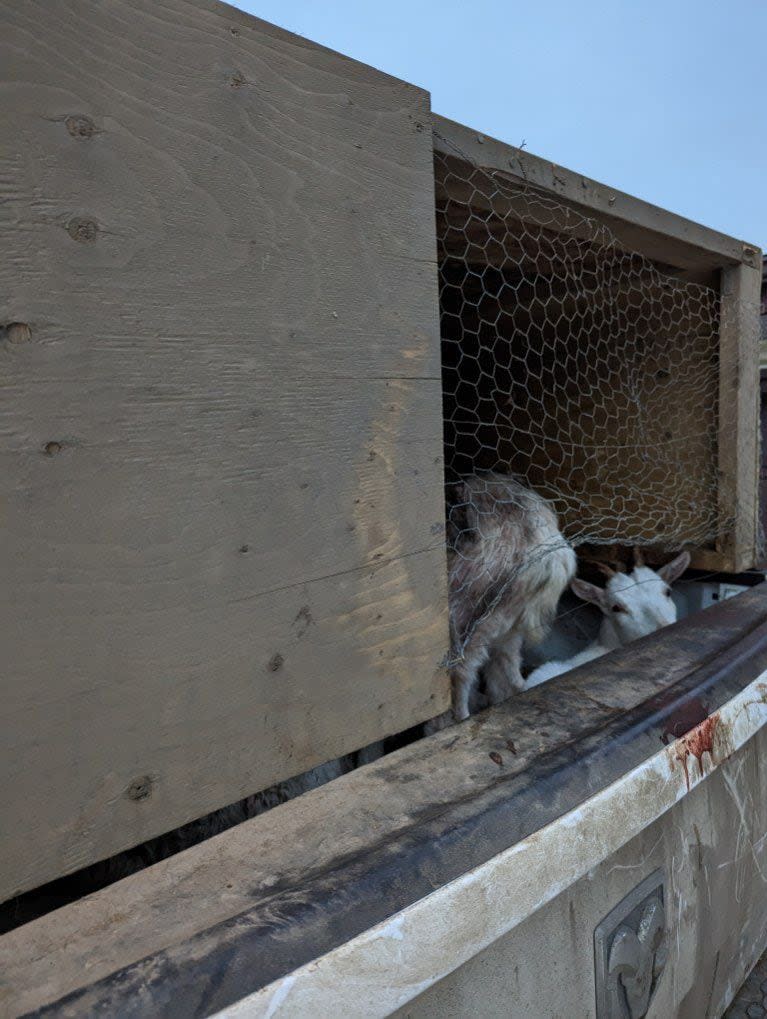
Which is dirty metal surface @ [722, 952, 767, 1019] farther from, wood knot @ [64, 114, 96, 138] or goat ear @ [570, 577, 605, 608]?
wood knot @ [64, 114, 96, 138]

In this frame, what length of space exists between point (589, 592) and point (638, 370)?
890 millimetres

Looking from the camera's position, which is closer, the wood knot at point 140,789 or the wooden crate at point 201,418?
the wooden crate at point 201,418

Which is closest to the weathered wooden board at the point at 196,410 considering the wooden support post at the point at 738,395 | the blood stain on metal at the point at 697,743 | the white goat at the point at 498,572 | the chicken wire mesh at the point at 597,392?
the blood stain on metal at the point at 697,743

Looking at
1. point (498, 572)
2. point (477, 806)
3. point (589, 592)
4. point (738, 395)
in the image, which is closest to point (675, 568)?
point (589, 592)

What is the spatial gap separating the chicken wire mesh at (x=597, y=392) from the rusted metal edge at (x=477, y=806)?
497 mm

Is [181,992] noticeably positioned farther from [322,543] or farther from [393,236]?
[393,236]

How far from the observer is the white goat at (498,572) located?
1.94 m

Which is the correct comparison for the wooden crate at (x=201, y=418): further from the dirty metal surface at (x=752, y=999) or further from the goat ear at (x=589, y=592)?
the goat ear at (x=589, y=592)

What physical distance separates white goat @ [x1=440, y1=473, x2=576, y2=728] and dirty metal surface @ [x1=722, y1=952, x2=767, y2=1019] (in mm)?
936

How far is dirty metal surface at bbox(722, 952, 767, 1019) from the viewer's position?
170 cm

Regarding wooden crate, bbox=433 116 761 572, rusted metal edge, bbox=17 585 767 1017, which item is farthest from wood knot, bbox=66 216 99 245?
wooden crate, bbox=433 116 761 572

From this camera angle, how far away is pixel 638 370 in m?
2.57

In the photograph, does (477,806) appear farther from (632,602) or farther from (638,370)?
(638,370)

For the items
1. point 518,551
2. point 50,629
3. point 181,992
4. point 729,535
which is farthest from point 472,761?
point 729,535
